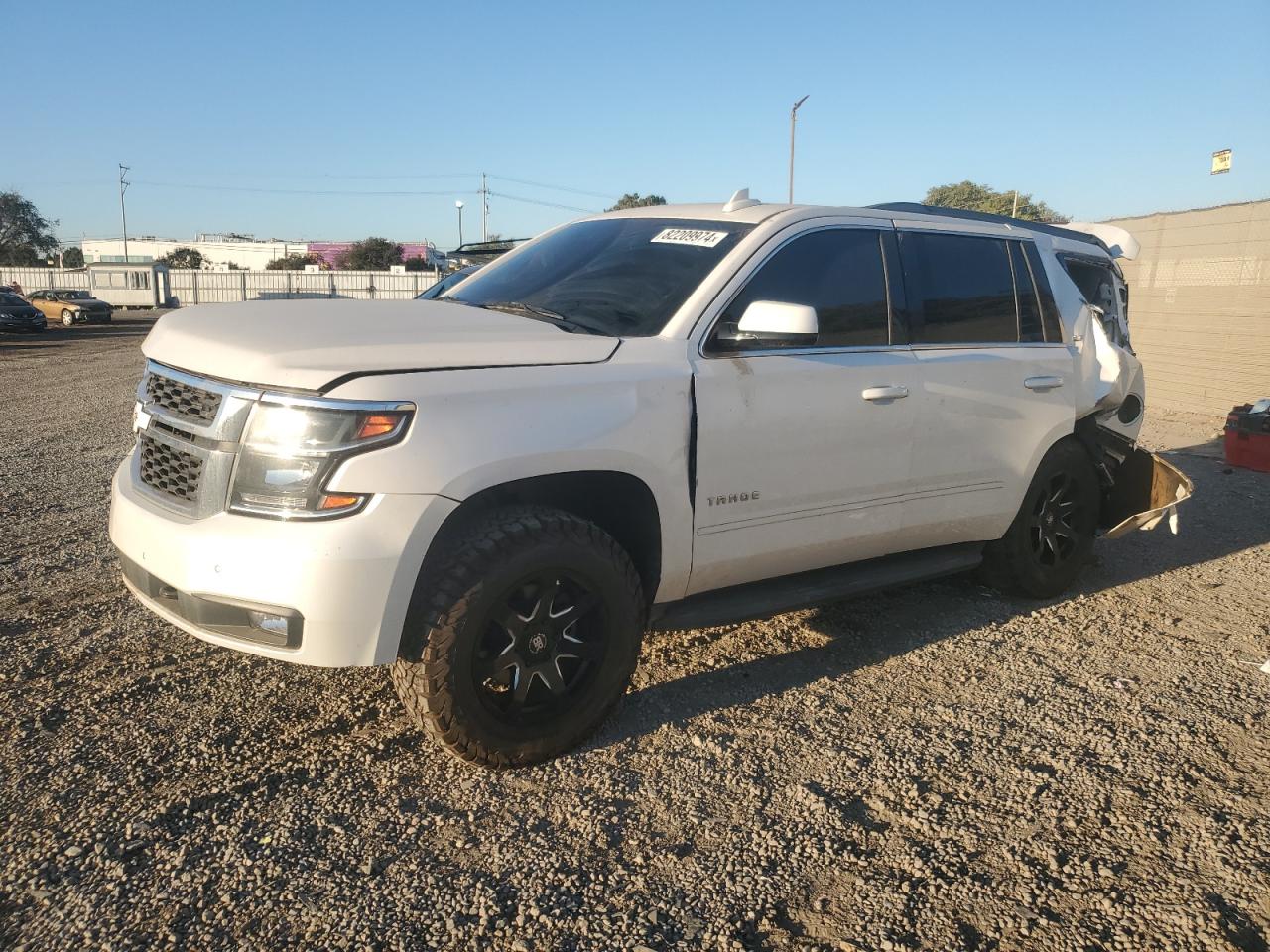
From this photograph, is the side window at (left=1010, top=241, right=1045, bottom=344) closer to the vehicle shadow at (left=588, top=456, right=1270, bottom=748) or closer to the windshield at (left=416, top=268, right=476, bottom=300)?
the vehicle shadow at (left=588, top=456, right=1270, bottom=748)

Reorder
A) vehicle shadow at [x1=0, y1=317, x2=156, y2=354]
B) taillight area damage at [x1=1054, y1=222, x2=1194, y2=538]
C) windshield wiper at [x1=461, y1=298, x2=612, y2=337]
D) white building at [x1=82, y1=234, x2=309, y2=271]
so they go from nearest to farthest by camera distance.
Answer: windshield wiper at [x1=461, y1=298, x2=612, y2=337], taillight area damage at [x1=1054, y1=222, x2=1194, y2=538], vehicle shadow at [x1=0, y1=317, x2=156, y2=354], white building at [x1=82, y1=234, x2=309, y2=271]

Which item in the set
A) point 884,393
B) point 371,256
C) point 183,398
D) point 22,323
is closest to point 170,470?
point 183,398

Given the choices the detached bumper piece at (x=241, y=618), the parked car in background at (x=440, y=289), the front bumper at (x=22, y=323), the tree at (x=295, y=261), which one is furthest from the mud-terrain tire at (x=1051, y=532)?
the tree at (x=295, y=261)

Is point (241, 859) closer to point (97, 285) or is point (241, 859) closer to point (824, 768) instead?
point (824, 768)

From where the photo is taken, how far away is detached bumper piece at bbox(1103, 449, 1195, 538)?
503 centimetres

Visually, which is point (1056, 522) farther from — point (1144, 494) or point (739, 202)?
point (739, 202)

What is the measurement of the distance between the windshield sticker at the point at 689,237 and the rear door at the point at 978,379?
3.09ft

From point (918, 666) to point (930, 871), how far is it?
149 cm

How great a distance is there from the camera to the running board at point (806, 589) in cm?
331

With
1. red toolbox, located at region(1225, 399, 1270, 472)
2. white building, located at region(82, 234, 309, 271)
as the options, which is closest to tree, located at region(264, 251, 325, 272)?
white building, located at region(82, 234, 309, 271)

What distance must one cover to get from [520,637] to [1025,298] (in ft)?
10.4

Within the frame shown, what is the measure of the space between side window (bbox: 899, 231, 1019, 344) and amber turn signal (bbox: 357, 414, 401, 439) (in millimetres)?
2374

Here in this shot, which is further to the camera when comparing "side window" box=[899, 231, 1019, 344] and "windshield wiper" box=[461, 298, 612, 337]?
"side window" box=[899, 231, 1019, 344]

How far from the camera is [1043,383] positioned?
442 cm
